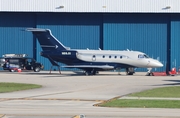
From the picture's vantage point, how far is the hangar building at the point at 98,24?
63.3 metres

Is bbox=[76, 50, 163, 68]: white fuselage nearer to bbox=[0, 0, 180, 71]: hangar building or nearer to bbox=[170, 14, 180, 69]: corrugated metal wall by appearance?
bbox=[0, 0, 180, 71]: hangar building

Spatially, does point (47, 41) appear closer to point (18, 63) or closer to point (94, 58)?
point (94, 58)

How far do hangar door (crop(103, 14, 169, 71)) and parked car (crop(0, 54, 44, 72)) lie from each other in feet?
28.8

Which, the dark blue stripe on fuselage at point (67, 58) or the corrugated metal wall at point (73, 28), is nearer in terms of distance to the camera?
the dark blue stripe on fuselage at point (67, 58)

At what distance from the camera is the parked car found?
62.5 m

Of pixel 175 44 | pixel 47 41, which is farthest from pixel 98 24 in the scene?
pixel 47 41

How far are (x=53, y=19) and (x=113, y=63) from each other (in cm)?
1386

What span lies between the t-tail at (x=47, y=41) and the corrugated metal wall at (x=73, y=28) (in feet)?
31.8

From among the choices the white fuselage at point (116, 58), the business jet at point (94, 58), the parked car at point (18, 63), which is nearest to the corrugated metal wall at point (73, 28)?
the parked car at point (18, 63)

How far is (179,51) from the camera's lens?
64.1 m

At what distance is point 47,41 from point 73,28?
10.5 metres
